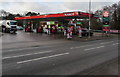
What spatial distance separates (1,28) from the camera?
40062 mm

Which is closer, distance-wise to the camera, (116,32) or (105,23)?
(105,23)

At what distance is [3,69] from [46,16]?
29104 millimetres

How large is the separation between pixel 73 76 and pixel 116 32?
4740 centimetres

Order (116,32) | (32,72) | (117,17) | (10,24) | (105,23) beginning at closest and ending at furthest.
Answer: (32,72), (105,23), (10,24), (116,32), (117,17)

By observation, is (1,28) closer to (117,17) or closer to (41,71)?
(41,71)

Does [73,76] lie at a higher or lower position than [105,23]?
lower

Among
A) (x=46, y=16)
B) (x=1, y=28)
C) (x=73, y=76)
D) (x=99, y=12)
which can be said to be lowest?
(x=73, y=76)

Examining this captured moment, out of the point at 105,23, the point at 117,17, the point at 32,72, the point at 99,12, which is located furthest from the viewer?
the point at 99,12

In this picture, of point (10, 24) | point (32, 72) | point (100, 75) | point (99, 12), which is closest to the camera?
point (100, 75)

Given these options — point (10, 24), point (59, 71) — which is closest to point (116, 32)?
point (10, 24)

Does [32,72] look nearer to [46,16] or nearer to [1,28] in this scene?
[46,16]

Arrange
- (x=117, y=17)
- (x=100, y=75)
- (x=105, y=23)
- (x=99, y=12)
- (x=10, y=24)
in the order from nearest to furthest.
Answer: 1. (x=100, y=75)
2. (x=105, y=23)
3. (x=10, y=24)
4. (x=117, y=17)
5. (x=99, y=12)

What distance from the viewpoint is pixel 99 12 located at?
230ft

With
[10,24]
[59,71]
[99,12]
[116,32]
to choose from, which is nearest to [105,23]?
[116,32]
